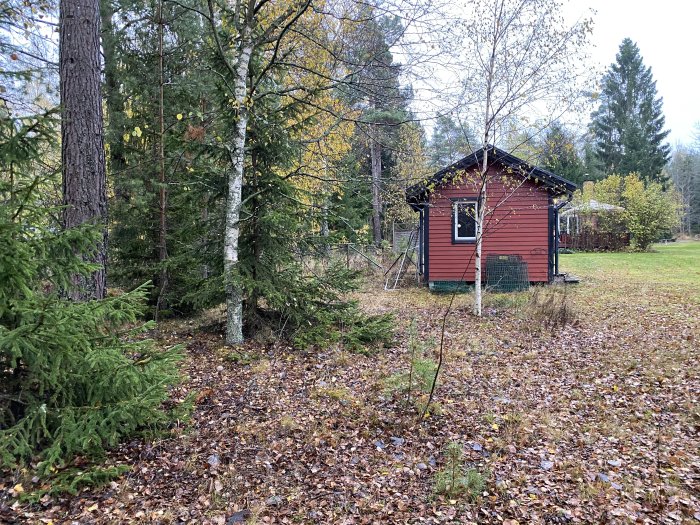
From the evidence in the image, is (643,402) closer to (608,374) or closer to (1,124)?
(608,374)

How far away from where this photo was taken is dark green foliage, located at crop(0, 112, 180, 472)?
9.63 feet

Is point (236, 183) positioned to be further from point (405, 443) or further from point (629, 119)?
point (629, 119)

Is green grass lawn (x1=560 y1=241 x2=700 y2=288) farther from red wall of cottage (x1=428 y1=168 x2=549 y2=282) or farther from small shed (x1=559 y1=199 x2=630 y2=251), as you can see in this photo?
small shed (x1=559 y1=199 x2=630 y2=251)

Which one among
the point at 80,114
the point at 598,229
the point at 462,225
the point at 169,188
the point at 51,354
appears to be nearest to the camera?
the point at 51,354

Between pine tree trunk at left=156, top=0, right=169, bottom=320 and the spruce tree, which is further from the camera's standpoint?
the spruce tree

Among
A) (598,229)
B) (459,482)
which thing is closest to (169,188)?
(459,482)

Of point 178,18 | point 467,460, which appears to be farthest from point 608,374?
point 178,18

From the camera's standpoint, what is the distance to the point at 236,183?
625 cm

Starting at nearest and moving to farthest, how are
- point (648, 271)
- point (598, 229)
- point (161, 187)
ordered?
point (161, 187)
point (648, 271)
point (598, 229)

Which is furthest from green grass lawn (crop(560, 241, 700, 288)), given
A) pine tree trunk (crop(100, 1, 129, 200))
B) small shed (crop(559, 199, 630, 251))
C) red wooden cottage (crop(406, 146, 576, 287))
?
pine tree trunk (crop(100, 1, 129, 200))

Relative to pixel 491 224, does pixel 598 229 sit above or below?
above

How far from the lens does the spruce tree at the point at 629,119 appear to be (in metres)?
40.2

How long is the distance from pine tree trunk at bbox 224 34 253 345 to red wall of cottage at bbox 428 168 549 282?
827 cm

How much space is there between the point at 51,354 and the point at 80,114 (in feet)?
9.05
